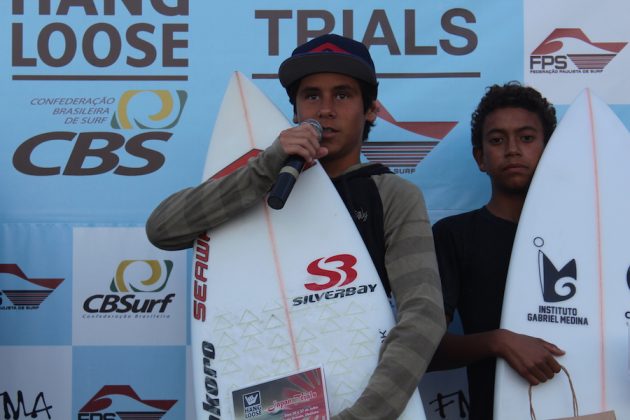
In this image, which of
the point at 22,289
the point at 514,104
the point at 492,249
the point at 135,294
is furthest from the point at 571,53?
the point at 22,289

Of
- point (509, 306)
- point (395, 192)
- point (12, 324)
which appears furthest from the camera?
point (12, 324)

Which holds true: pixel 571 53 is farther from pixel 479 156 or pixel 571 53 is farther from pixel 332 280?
pixel 332 280

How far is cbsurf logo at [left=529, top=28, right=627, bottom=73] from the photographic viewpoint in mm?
3047

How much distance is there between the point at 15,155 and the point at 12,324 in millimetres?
642

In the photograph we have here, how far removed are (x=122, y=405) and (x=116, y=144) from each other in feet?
3.25

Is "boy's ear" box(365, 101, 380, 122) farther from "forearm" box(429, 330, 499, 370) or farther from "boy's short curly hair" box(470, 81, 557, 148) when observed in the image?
"forearm" box(429, 330, 499, 370)

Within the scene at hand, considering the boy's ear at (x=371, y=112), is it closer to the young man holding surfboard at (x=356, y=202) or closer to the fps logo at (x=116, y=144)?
the young man holding surfboard at (x=356, y=202)

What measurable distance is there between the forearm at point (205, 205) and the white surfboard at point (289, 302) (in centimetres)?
13

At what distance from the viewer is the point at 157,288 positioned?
3004 millimetres

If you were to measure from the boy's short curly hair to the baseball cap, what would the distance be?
22.8 inches

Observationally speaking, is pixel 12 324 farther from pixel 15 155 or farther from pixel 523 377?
pixel 523 377

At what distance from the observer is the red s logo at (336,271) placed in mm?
2334

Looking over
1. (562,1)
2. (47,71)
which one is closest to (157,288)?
(47,71)

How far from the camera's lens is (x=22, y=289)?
2.99 metres
